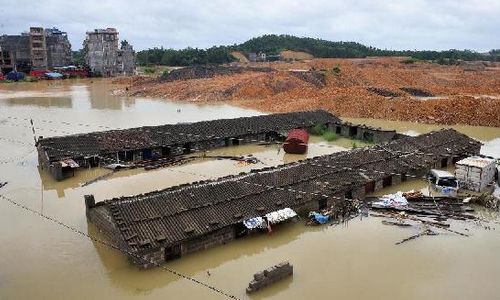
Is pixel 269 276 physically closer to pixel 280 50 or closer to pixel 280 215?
pixel 280 215

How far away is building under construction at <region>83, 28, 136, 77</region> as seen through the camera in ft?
330

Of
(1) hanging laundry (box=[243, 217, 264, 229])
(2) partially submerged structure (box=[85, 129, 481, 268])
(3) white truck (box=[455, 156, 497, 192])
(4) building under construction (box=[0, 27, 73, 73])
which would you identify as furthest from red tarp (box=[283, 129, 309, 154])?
(4) building under construction (box=[0, 27, 73, 73])

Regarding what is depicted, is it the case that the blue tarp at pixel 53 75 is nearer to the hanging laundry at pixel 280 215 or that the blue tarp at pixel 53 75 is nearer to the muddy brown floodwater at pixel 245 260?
the muddy brown floodwater at pixel 245 260

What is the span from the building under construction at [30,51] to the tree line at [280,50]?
3045 centimetres

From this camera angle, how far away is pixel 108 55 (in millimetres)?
103250

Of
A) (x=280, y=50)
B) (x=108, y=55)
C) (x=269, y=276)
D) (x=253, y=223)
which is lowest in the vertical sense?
(x=269, y=276)

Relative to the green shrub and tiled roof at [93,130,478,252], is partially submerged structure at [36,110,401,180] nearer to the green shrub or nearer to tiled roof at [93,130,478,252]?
the green shrub

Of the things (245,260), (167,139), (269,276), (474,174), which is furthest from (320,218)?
(167,139)

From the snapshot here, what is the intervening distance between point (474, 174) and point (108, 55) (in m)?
95.6

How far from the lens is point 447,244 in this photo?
59.9 feet

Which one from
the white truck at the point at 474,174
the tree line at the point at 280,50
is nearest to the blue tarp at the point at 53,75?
the tree line at the point at 280,50

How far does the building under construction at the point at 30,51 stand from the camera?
9993 centimetres

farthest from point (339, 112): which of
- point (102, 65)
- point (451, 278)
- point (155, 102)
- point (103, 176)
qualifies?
point (102, 65)

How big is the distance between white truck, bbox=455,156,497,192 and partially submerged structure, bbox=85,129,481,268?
7.93ft
